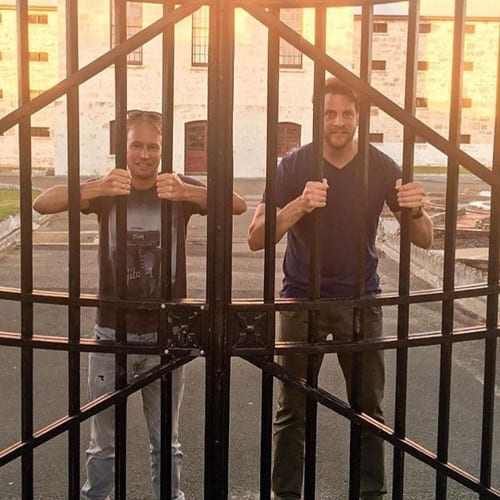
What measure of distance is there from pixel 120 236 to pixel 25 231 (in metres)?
0.38

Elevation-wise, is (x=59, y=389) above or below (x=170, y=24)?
below

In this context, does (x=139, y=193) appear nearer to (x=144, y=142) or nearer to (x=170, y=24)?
(x=144, y=142)

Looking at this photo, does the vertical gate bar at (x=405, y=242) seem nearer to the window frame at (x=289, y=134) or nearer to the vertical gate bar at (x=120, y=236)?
the vertical gate bar at (x=120, y=236)

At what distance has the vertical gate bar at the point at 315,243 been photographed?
9.58ft

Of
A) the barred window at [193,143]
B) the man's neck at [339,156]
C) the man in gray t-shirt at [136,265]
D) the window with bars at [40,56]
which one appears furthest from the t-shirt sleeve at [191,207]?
the window with bars at [40,56]

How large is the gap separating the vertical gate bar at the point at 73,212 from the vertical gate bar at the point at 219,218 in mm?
527

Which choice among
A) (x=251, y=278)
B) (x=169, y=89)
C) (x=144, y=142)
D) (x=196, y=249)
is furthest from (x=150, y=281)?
(x=196, y=249)

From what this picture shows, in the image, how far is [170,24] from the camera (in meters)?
2.84

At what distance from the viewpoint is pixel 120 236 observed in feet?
9.77

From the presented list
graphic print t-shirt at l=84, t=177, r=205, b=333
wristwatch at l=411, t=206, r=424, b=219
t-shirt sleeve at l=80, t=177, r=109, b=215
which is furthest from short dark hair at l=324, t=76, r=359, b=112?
t-shirt sleeve at l=80, t=177, r=109, b=215

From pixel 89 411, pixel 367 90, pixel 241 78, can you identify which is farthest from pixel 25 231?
pixel 241 78

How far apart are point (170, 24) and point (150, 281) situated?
48.4 inches

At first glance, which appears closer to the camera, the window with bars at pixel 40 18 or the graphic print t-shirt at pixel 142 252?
the graphic print t-shirt at pixel 142 252

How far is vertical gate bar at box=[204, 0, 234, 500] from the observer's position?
111 inches
